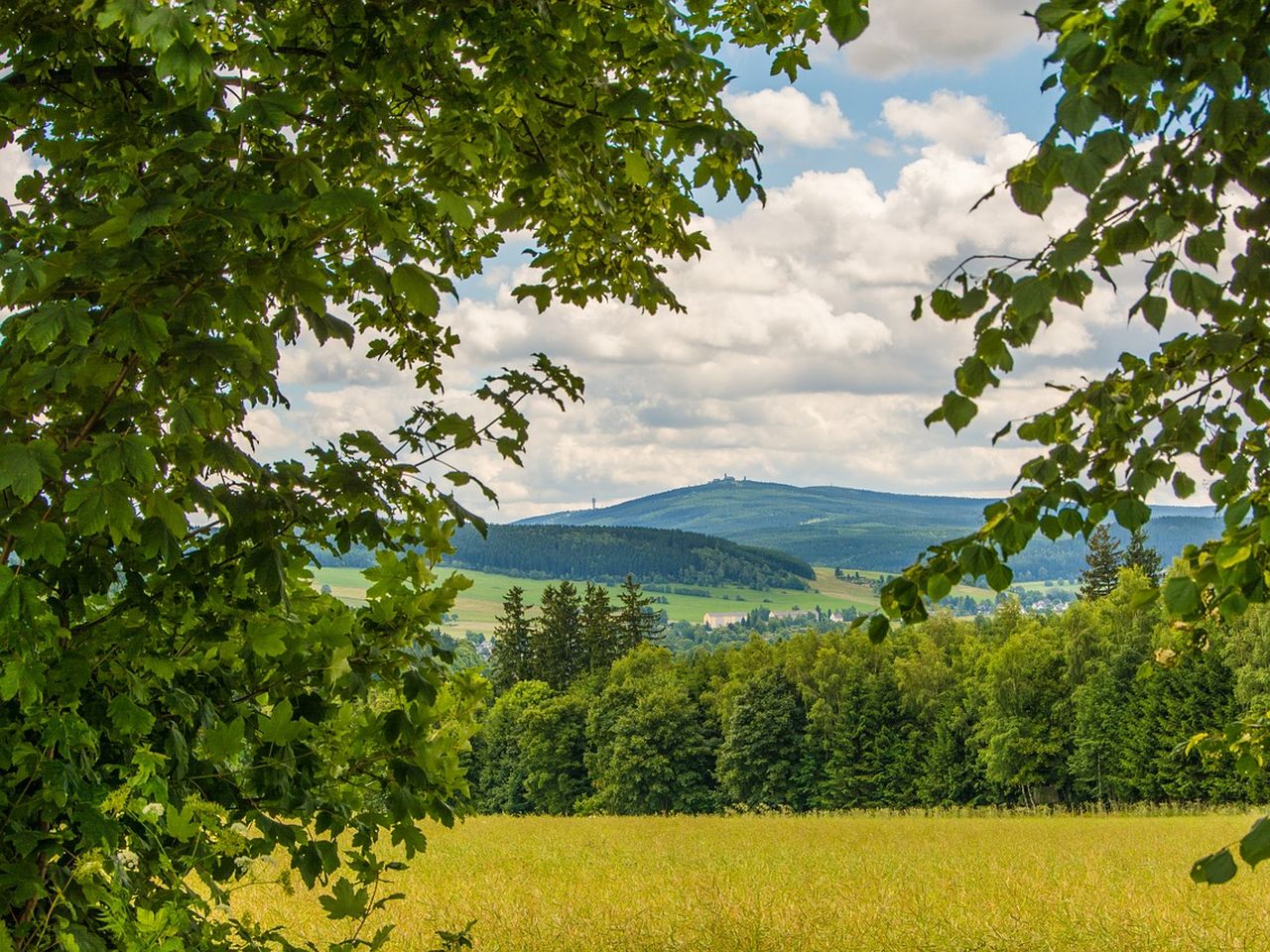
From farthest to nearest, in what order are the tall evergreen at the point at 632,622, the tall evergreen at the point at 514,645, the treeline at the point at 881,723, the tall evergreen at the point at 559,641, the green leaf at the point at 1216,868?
the tall evergreen at the point at 514,645 → the tall evergreen at the point at 559,641 → the tall evergreen at the point at 632,622 → the treeline at the point at 881,723 → the green leaf at the point at 1216,868

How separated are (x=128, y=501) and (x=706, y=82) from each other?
2.26 meters

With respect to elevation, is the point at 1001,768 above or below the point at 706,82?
below

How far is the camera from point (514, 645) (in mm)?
80875

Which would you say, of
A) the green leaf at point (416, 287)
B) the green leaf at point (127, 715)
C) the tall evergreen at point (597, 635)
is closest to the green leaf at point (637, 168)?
the green leaf at point (416, 287)

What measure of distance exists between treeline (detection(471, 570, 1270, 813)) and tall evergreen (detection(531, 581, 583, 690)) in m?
1.02

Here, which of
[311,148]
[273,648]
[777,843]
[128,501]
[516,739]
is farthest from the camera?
[516,739]

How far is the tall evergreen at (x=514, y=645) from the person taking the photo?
264ft

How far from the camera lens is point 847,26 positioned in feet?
8.70

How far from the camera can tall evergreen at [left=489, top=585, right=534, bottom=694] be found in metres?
80.4

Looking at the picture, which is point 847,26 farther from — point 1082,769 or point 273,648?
point 1082,769

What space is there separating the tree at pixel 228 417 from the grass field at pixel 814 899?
197 inches

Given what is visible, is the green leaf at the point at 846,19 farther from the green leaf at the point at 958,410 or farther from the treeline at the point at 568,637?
the treeline at the point at 568,637

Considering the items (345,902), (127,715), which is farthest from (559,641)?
(127,715)

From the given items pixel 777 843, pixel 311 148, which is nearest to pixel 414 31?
pixel 311 148
